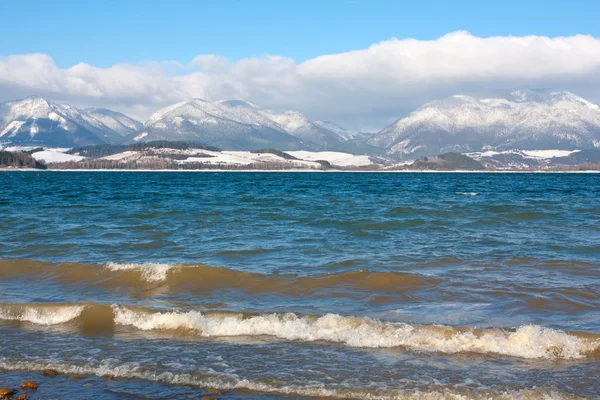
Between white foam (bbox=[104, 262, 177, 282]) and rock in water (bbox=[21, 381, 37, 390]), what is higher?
white foam (bbox=[104, 262, 177, 282])

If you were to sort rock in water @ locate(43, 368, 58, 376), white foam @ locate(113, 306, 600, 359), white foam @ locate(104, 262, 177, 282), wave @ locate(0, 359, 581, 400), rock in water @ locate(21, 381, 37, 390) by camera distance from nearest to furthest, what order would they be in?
1. wave @ locate(0, 359, 581, 400)
2. rock in water @ locate(21, 381, 37, 390)
3. rock in water @ locate(43, 368, 58, 376)
4. white foam @ locate(113, 306, 600, 359)
5. white foam @ locate(104, 262, 177, 282)

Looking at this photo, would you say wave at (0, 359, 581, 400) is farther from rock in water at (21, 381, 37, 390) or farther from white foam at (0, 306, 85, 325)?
white foam at (0, 306, 85, 325)

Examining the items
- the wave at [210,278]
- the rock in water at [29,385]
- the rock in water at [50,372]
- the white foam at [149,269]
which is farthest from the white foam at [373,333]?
the white foam at [149,269]

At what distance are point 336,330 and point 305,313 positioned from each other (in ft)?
5.53

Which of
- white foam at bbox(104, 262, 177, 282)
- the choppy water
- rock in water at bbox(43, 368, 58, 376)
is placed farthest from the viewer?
white foam at bbox(104, 262, 177, 282)

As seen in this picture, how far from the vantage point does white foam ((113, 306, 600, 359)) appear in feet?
34.7

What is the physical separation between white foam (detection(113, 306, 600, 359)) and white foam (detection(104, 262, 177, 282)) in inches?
154

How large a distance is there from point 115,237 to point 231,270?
34.1 feet

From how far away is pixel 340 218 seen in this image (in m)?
33.9

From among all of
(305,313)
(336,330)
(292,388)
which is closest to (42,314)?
(305,313)

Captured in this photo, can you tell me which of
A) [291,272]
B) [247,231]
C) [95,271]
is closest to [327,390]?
[291,272]

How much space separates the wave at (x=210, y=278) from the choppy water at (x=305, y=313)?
0.07 metres

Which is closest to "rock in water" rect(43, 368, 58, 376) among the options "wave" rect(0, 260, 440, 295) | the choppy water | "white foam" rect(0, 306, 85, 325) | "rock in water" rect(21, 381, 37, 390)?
the choppy water

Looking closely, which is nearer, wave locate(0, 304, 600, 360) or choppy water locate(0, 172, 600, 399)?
choppy water locate(0, 172, 600, 399)
